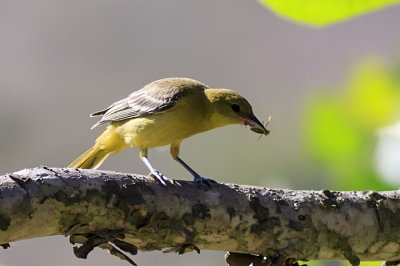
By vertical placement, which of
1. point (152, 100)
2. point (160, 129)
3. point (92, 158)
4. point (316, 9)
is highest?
point (316, 9)

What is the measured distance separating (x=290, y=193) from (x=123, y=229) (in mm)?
595

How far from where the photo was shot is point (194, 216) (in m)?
2.28

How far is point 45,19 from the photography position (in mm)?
7309

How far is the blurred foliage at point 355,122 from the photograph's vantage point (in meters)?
2.48

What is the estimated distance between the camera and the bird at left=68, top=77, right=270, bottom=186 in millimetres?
3389

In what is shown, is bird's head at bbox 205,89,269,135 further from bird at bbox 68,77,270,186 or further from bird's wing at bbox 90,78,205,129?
bird's wing at bbox 90,78,205,129

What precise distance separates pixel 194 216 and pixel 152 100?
4.36 ft

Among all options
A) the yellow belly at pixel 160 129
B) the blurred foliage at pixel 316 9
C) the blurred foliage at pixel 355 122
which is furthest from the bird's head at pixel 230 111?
the blurred foliage at pixel 316 9

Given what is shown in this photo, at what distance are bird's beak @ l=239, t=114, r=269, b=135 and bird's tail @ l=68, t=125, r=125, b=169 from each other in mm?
571

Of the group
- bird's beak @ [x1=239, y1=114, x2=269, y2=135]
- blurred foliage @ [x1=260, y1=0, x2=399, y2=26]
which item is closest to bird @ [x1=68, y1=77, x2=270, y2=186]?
bird's beak @ [x1=239, y1=114, x2=269, y2=135]

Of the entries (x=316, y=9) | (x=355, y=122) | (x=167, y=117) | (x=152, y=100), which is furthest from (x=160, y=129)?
(x=316, y=9)

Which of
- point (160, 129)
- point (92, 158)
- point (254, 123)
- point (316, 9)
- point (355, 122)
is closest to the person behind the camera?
point (316, 9)

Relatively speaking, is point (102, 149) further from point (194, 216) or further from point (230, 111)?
point (194, 216)

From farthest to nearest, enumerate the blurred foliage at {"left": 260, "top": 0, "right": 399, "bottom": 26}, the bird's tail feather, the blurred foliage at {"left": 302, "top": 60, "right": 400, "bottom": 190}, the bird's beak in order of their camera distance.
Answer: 1. the bird's tail feather
2. the bird's beak
3. the blurred foliage at {"left": 302, "top": 60, "right": 400, "bottom": 190}
4. the blurred foliage at {"left": 260, "top": 0, "right": 399, "bottom": 26}
